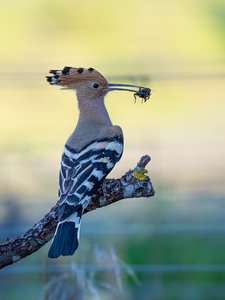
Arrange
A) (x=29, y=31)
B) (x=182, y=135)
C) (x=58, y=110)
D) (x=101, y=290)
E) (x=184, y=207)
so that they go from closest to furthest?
(x=101, y=290)
(x=184, y=207)
(x=182, y=135)
(x=58, y=110)
(x=29, y=31)

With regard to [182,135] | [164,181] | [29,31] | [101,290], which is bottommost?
[101,290]

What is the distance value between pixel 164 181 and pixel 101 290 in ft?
5.85

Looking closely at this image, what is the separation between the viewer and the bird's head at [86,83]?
329 cm

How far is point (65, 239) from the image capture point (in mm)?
2641

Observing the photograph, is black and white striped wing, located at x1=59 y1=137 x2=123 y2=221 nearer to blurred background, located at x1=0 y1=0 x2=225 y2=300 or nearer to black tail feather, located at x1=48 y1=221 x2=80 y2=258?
black tail feather, located at x1=48 y1=221 x2=80 y2=258

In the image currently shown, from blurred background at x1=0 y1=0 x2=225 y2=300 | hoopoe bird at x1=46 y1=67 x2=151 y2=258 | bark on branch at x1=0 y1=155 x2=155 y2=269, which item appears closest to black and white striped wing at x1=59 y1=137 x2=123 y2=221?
hoopoe bird at x1=46 y1=67 x2=151 y2=258

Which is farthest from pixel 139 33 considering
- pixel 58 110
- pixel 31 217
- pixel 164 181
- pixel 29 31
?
pixel 31 217

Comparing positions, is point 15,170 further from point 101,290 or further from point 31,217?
point 101,290

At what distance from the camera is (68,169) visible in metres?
2.96

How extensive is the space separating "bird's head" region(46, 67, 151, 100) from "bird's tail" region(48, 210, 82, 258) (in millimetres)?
652

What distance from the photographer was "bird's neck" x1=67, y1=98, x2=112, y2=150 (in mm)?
3139

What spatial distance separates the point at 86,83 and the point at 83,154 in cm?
39

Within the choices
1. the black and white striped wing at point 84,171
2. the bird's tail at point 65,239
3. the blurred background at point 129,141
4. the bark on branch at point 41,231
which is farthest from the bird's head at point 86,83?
the bark on branch at point 41,231

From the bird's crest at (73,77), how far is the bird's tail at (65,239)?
2.12 ft
